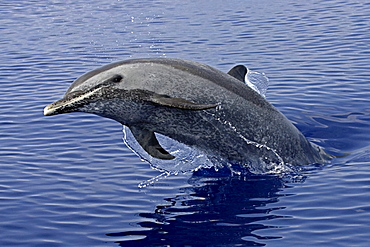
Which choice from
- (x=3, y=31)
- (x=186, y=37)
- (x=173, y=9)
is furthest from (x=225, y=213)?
(x=173, y=9)

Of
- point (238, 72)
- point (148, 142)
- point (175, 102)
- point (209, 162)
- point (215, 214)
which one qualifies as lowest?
point (215, 214)

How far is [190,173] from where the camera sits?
13.1 m

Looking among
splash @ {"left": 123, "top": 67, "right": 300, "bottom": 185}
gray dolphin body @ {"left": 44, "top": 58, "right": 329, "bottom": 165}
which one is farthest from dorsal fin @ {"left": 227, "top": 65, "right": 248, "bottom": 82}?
splash @ {"left": 123, "top": 67, "right": 300, "bottom": 185}

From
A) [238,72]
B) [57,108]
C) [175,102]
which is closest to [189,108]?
[175,102]

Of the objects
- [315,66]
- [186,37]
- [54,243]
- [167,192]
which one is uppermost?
[186,37]

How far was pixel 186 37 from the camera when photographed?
28.9 m

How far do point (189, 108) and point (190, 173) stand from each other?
309 centimetres

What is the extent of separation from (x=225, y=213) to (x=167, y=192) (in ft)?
5.06

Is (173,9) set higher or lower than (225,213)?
higher

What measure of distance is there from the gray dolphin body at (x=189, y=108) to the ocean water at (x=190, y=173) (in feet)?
2.13

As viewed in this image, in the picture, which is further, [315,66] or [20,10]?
[20,10]

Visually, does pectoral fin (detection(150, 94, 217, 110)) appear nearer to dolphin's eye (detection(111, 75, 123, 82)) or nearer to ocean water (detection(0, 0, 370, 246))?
dolphin's eye (detection(111, 75, 123, 82))

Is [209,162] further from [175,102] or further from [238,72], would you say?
[175,102]

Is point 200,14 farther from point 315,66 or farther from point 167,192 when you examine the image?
point 167,192
